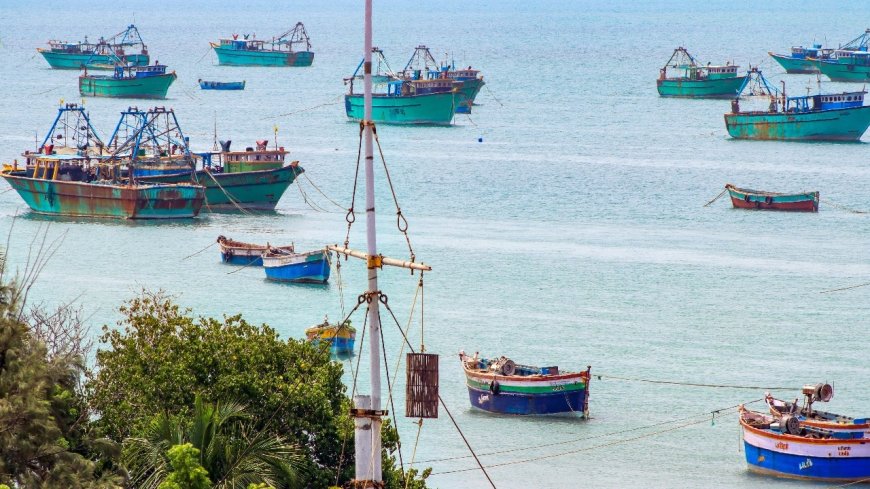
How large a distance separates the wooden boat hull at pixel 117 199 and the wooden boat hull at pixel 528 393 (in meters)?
40.5

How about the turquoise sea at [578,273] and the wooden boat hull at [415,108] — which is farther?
the wooden boat hull at [415,108]

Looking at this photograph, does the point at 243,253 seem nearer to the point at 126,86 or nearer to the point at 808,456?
the point at 808,456

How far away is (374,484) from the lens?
2062cm

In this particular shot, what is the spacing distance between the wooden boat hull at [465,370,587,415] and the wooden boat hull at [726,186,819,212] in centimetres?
4679

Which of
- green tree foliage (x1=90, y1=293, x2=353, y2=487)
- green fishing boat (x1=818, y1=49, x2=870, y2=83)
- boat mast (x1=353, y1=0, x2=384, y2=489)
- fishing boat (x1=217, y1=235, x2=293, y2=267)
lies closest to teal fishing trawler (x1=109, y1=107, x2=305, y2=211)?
fishing boat (x1=217, y1=235, x2=293, y2=267)

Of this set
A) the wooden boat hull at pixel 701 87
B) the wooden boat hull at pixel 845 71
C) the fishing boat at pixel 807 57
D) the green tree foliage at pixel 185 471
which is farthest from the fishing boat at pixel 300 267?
the fishing boat at pixel 807 57

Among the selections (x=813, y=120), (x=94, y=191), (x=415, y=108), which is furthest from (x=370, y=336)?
(x=415, y=108)

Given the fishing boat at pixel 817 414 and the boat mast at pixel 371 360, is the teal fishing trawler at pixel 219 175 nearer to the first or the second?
the fishing boat at pixel 817 414

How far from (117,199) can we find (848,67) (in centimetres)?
11784

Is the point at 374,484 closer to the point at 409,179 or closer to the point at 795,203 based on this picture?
the point at 795,203

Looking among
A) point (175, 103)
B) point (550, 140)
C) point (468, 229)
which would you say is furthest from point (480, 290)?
point (175, 103)

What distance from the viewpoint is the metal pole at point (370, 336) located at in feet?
66.1

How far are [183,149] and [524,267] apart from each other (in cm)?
2749

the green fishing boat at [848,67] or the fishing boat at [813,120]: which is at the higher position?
the green fishing boat at [848,67]
